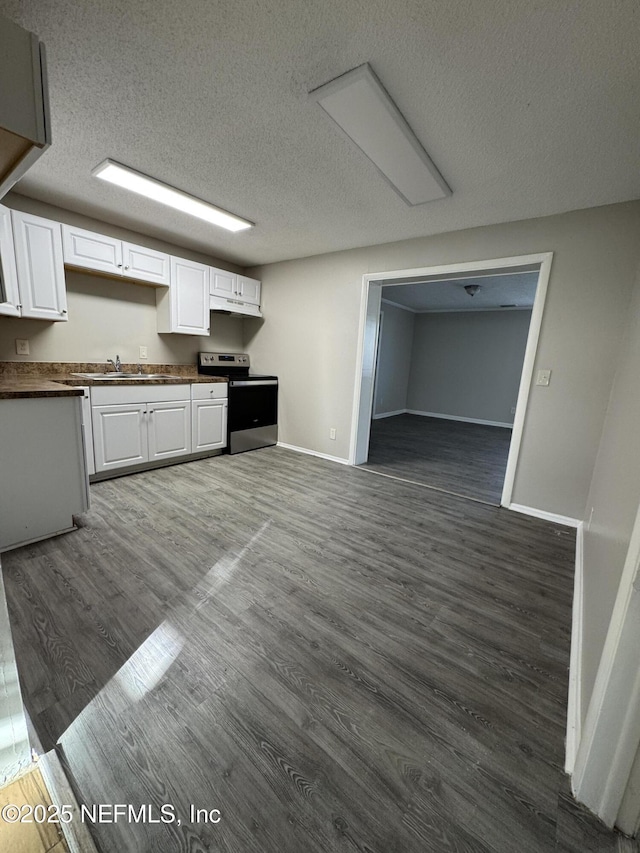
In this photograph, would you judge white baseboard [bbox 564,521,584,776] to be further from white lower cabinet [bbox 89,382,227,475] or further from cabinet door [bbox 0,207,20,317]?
cabinet door [bbox 0,207,20,317]

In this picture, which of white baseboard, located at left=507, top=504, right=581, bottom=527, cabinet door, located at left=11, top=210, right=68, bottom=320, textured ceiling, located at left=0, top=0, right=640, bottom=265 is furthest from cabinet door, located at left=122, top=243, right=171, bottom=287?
white baseboard, located at left=507, top=504, right=581, bottom=527

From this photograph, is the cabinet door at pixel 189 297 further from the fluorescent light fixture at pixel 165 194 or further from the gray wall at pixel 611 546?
the gray wall at pixel 611 546

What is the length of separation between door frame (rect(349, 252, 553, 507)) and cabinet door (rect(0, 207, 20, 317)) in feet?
9.78

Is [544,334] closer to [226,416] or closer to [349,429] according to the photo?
[349,429]

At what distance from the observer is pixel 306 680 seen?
128cm

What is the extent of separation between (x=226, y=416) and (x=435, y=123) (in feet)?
10.4

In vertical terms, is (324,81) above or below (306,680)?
above

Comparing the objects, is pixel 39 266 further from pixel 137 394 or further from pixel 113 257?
pixel 137 394

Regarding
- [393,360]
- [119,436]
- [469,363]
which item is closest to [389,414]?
[393,360]

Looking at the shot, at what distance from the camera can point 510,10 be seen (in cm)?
112

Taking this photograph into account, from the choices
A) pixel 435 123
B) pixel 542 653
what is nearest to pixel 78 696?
pixel 542 653

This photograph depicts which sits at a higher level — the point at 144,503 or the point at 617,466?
the point at 617,466

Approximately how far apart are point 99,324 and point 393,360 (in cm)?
529

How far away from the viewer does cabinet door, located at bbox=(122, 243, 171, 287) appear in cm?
321
